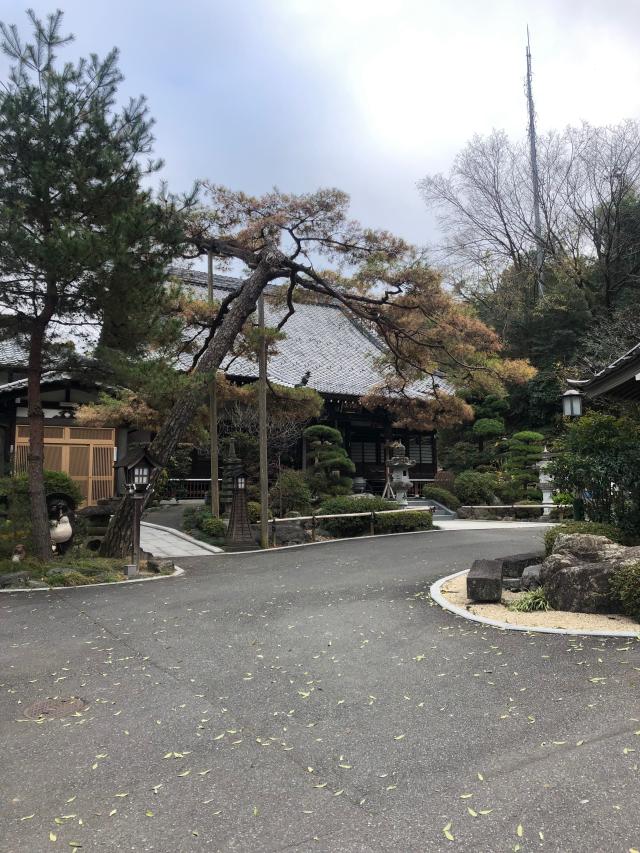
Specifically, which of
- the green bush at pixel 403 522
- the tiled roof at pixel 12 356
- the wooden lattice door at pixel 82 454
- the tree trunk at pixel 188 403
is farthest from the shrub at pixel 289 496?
the tiled roof at pixel 12 356

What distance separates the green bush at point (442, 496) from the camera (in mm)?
20766

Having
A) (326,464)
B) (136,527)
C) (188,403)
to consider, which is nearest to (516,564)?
(136,527)

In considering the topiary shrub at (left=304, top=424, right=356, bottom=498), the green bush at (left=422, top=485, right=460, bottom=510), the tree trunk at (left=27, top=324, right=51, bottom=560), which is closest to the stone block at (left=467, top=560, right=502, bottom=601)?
the tree trunk at (left=27, top=324, right=51, bottom=560)

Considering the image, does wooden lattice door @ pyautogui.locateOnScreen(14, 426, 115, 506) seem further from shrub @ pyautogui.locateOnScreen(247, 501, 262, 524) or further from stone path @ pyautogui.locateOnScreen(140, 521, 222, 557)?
shrub @ pyautogui.locateOnScreen(247, 501, 262, 524)

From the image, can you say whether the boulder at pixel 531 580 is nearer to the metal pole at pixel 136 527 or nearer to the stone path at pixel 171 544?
the metal pole at pixel 136 527

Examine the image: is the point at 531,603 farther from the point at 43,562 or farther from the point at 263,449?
the point at 263,449

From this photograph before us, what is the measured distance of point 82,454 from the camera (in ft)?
52.0

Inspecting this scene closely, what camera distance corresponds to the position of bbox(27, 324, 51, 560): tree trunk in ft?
31.0

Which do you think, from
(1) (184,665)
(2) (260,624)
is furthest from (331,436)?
(1) (184,665)

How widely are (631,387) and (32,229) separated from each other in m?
9.10

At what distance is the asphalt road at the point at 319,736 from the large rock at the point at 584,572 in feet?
3.08

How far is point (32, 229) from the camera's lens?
8.81 m

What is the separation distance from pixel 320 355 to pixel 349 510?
10294 mm

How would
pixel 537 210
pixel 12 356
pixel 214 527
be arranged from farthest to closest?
1. pixel 537 210
2. pixel 12 356
3. pixel 214 527
